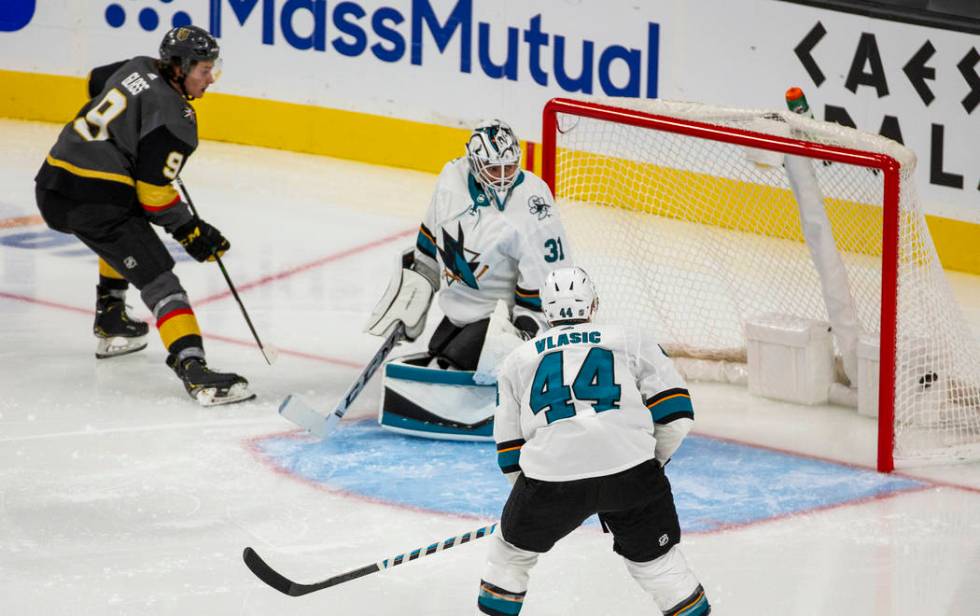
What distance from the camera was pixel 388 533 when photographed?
4391mm

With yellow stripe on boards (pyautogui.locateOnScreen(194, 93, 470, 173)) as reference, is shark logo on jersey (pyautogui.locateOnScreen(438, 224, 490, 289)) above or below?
below

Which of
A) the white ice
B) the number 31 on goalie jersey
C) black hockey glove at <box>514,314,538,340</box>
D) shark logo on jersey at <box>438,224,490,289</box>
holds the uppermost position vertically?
shark logo on jersey at <box>438,224,490,289</box>

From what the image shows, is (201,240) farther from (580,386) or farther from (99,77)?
(580,386)

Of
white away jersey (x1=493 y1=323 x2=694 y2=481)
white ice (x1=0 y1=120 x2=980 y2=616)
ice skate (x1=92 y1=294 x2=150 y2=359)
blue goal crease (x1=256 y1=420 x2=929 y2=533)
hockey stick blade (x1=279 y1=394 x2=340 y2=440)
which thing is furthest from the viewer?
ice skate (x1=92 y1=294 x2=150 y2=359)

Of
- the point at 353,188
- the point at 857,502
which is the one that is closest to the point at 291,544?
the point at 857,502

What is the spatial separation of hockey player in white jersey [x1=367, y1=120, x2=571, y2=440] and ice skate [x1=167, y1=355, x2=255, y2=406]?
0.47 metres

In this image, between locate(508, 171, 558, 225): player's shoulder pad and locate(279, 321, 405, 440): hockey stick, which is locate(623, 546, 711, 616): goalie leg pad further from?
locate(279, 321, 405, 440): hockey stick

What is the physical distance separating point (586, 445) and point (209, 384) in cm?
225

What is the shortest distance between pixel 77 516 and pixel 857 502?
2.01 meters

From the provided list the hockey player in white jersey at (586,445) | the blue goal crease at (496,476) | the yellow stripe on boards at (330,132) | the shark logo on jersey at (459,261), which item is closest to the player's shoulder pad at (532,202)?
the shark logo on jersey at (459,261)

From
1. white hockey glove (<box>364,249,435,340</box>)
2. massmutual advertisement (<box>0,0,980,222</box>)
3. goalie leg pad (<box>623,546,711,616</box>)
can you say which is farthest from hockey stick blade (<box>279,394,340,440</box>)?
massmutual advertisement (<box>0,0,980,222</box>)

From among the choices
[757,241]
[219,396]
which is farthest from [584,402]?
[757,241]

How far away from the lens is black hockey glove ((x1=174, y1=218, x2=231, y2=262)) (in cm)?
537

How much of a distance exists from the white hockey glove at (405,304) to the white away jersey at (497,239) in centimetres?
15
